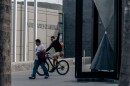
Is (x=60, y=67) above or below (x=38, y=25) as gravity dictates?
below

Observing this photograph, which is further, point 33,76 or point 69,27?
point 69,27

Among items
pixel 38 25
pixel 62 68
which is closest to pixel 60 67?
pixel 62 68

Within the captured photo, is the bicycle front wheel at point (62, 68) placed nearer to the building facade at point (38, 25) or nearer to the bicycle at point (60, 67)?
the bicycle at point (60, 67)

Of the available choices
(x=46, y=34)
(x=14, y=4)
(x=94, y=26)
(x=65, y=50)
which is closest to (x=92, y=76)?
(x=94, y=26)

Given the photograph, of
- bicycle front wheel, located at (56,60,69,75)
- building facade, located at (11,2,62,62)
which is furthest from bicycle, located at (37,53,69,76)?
building facade, located at (11,2,62,62)

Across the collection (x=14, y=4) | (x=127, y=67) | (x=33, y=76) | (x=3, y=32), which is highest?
(x=14, y=4)

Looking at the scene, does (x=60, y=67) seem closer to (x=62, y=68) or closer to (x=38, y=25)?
(x=62, y=68)

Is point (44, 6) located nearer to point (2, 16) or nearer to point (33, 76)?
point (33, 76)

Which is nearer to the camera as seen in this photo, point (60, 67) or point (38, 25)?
point (60, 67)

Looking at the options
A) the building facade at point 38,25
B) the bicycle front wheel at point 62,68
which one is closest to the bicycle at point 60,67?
the bicycle front wheel at point 62,68

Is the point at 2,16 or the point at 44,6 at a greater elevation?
the point at 44,6

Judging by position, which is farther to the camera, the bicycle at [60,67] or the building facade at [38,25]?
the building facade at [38,25]

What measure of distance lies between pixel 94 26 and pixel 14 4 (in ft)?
37.7

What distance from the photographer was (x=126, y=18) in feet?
20.9
